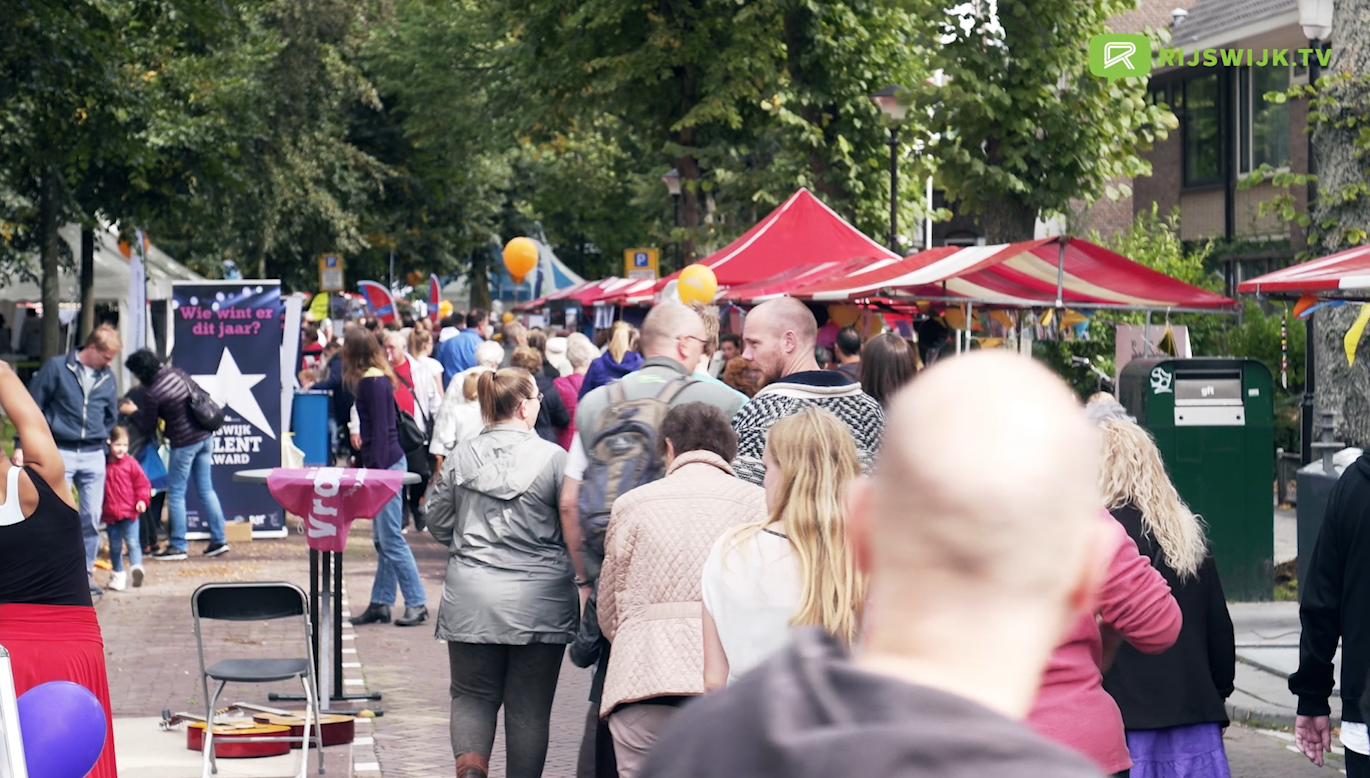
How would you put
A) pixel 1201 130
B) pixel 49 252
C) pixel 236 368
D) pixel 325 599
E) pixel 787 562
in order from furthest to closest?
pixel 1201 130 < pixel 49 252 < pixel 236 368 < pixel 325 599 < pixel 787 562

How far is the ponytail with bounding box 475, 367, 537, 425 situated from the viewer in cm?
658

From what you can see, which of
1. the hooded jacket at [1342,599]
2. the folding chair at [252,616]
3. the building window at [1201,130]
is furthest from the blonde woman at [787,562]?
the building window at [1201,130]

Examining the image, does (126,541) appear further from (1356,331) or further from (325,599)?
(1356,331)

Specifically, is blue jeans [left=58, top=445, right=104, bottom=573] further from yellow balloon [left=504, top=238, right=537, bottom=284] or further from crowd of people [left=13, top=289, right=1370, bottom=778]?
crowd of people [left=13, top=289, right=1370, bottom=778]

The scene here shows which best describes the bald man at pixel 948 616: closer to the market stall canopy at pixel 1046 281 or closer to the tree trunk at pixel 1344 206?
the market stall canopy at pixel 1046 281

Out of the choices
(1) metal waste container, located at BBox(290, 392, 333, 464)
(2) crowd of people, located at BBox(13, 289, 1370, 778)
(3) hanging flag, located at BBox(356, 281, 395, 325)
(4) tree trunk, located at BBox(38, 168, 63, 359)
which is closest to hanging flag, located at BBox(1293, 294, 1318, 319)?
(2) crowd of people, located at BBox(13, 289, 1370, 778)

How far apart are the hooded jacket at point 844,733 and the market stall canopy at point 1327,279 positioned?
6.91 metres

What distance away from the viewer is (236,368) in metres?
15.2

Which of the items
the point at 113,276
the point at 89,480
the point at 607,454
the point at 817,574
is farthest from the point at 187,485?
the point at 113,276

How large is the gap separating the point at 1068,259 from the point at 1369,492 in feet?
25.3

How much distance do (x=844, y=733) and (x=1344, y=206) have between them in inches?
434

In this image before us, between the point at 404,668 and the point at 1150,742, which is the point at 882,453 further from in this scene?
the point at 404,668

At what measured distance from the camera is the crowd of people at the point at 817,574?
1.35 meters

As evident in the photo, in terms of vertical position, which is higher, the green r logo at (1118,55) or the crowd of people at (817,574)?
the green r logo at (1118,55)
